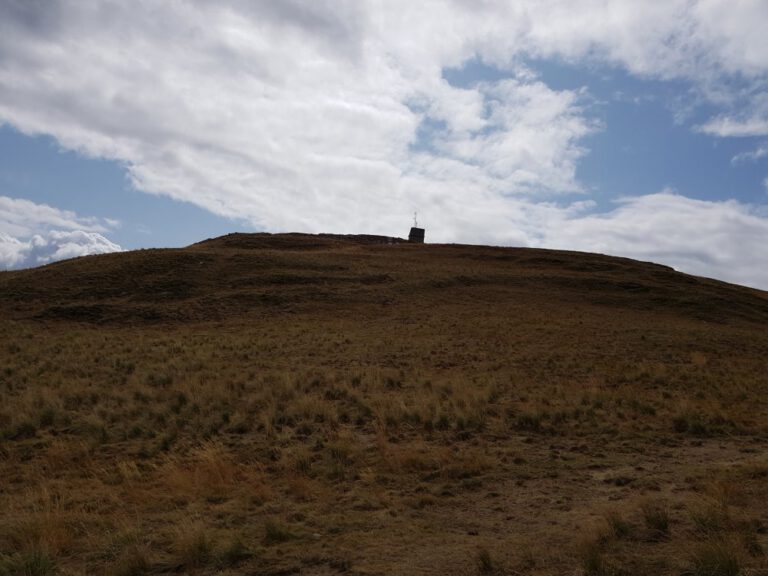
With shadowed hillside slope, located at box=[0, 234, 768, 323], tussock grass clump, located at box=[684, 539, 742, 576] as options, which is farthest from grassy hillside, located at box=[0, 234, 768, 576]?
shadowed hillside slope, located at box=[0, 234, 768, 323]

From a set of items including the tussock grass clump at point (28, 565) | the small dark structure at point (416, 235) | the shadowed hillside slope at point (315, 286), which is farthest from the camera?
the small dark structure at point (416, 235)

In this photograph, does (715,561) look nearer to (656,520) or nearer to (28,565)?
(656,520)

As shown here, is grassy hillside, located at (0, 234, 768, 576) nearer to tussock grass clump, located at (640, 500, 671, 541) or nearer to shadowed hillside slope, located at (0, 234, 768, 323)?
tussock grass clump, located at (640, 500, 671, 541)

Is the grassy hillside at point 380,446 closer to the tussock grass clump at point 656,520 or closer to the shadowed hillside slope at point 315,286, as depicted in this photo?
the tussock grass clump at point 656,520

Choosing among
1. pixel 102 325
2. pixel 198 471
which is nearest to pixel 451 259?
pixel 102 325

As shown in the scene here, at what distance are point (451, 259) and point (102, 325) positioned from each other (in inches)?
1184

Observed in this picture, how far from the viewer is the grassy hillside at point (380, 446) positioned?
6070 millimetres

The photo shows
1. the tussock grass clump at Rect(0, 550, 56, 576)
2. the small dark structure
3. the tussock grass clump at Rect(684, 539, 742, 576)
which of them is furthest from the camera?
the small dark structure

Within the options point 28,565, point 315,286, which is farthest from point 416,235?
point 28,565

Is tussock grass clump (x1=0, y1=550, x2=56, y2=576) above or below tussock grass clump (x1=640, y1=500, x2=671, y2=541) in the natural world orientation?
below

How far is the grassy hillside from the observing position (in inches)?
239

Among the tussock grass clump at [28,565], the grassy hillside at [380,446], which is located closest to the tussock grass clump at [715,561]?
the grassy hillside at [380,446]

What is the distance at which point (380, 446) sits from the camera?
10.4 m

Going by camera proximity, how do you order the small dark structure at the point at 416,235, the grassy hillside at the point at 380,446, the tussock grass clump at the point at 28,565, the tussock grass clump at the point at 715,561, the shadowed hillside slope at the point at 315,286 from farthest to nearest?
the small dark structure at the point at 416,235 → the shadowed hillside slope at the point at 315,286 → the grassy hillside at the point at 380,446 → the tussock grass clump at the point at 28,565 → the tussock grass clump at the point at 715,561
